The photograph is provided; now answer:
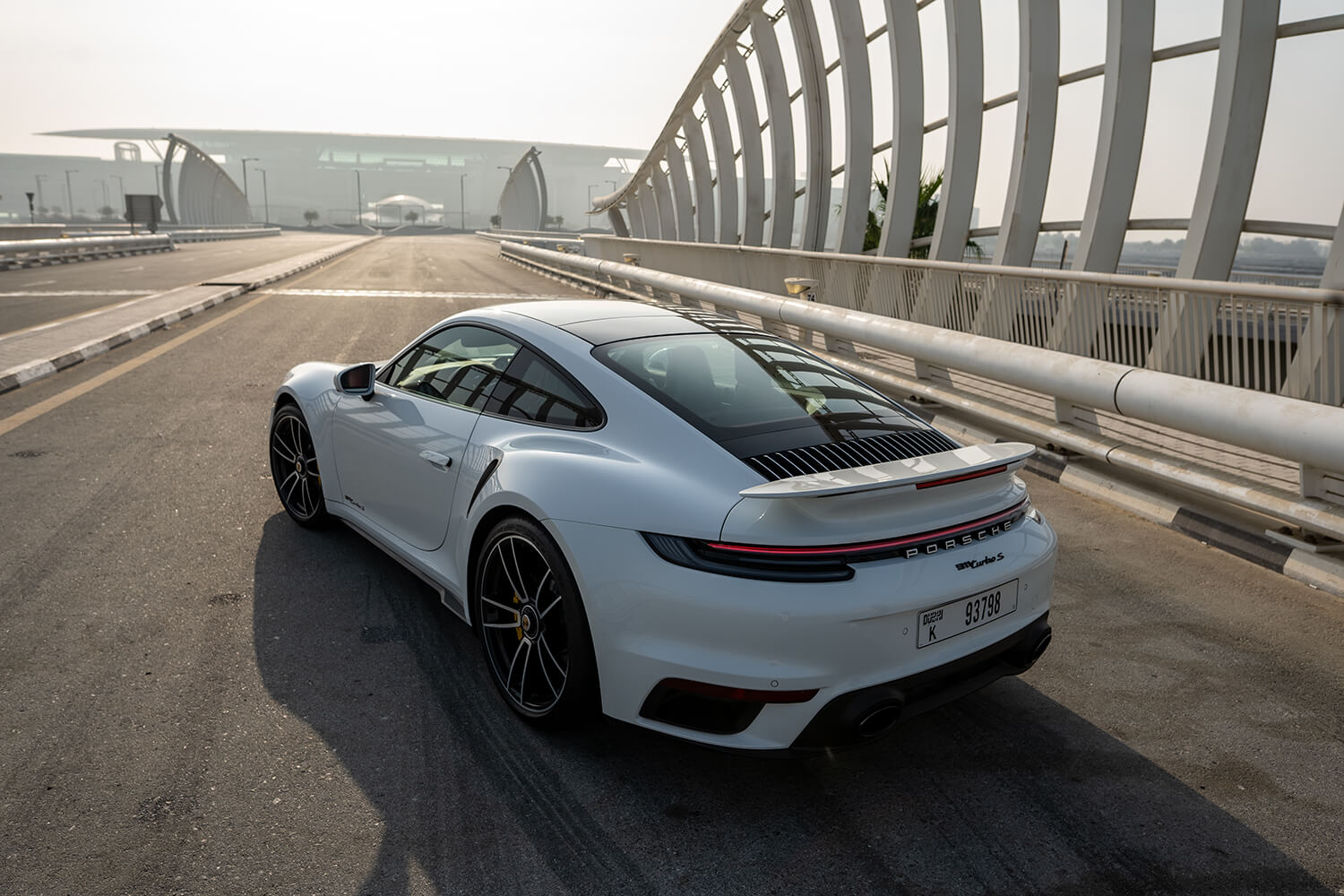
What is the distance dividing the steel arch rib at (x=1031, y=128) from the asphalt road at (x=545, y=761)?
306 inches

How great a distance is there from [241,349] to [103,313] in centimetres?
460

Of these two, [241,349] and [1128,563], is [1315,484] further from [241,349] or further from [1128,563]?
[241,349]

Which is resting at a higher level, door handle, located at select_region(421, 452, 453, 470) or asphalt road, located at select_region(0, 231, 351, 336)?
door handle, located at select_region(421, 452, 453, 470)

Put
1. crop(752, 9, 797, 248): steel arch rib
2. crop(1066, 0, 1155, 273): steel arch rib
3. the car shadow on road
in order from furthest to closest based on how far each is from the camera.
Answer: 1. crop(752, 9, 797, 248): steel arch rib
2. crop(1066, 0, 1155, 273): steel arch rib
3. the car shadow on road

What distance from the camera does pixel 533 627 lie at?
3.22m

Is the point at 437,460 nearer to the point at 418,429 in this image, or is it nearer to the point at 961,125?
the point at 418,429

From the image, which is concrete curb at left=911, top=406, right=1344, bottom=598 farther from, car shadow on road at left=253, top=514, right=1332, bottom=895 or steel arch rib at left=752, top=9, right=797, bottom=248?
steel arch rib at left=752, top=9, right=797, bottom=248

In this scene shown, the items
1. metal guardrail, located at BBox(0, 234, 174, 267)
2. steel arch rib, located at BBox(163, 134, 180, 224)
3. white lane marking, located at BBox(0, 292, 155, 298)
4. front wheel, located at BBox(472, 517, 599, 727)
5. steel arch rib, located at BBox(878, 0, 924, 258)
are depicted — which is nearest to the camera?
front wheel, located at BBox(472, 517, 599, 727)

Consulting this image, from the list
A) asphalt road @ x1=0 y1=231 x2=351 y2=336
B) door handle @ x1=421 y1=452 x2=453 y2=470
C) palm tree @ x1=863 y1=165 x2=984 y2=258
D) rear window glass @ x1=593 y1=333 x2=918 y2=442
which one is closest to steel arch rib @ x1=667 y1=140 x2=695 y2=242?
palm tree @ x1=863 y1=165 x2=984 y2=258

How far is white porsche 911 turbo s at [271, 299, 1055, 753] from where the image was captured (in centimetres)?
263

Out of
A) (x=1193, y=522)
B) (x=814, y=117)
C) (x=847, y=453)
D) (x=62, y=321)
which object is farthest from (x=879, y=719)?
(x=814, y=117)

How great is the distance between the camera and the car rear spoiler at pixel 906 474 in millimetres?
2666

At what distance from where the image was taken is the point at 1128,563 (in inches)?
197

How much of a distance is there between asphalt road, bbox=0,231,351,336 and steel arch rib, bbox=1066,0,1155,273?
13.8m
